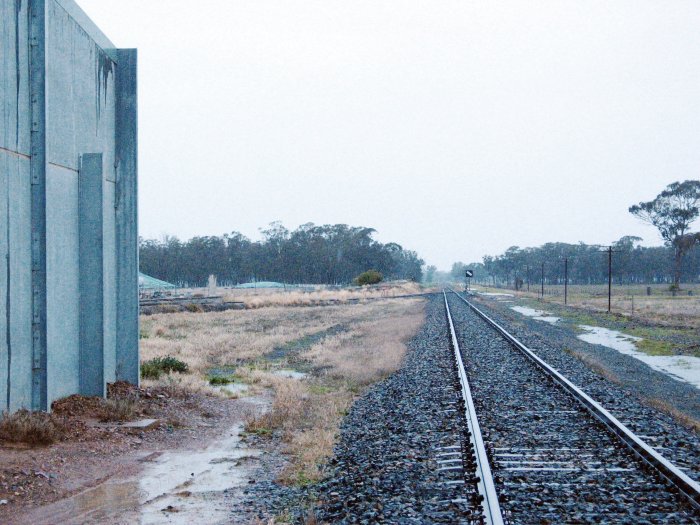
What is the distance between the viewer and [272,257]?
404 ft

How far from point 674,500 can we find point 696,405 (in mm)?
6815

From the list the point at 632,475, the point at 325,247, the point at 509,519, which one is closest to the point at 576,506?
the point at 509,519

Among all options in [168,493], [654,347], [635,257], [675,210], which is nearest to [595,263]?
[635,257]

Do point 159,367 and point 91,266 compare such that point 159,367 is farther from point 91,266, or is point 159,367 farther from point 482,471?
point 482,471

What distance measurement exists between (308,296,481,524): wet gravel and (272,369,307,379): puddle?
362 centimetres

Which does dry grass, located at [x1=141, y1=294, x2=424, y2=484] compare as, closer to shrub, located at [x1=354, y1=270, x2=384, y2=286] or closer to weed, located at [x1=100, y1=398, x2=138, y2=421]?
weed, located at [x1=100, y1=398, x2=138, y2=421]

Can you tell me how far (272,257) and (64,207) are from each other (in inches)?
4474

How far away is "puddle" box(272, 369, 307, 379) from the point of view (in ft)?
51.8

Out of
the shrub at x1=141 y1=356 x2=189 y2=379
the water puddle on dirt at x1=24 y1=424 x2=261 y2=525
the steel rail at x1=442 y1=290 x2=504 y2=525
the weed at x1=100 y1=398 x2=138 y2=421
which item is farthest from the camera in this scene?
the shrub at x1=141 y1=356 x2=189 y2=379

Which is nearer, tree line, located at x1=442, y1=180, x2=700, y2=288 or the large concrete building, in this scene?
the large concrete building

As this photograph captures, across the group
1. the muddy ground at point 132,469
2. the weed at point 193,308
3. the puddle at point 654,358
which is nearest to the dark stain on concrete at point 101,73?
the muddy ground at point 132,469

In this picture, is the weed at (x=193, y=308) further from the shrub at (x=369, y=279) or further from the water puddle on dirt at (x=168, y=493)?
the shrub at (x=369, y=279)

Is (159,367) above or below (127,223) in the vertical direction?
below

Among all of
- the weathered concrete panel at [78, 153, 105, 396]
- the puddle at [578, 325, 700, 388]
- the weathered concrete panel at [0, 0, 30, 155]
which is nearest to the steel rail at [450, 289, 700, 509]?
the puddle at [578, 325, 700, 388]
